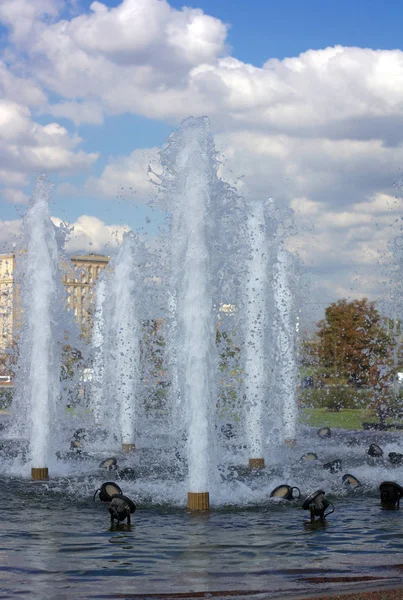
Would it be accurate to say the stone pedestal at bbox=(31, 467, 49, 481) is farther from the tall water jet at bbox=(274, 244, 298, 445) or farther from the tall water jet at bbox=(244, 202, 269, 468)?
the tall water jet at bbox=(274, 244, 298, 445)

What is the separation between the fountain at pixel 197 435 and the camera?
11.6 meters

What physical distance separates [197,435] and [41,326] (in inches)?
225

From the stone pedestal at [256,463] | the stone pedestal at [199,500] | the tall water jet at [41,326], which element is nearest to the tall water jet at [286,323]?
the stone pedestal at [256,463]

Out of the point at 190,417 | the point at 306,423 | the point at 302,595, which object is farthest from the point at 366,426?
the point at 302,595

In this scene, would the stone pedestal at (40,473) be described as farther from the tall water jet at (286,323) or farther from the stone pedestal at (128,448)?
the tall water jet at (286,323)

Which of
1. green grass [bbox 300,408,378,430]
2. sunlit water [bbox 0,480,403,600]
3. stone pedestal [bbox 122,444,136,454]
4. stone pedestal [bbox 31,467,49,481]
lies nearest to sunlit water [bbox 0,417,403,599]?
sunlit water [bbox 0,480,403,600]

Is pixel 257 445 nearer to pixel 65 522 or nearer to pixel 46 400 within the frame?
pixel 46 400

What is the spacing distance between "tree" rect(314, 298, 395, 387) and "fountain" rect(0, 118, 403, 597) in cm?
1910

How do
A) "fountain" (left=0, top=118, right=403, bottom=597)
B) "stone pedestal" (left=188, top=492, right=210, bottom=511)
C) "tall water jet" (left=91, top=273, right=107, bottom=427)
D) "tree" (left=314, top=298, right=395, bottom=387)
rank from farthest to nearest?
"tree" (left=314, top=298, right=395, bottom=387) → "tall water jet" (left=91, top=273, right=107, bottom=427) → "stone pedestal" (left=188, top=492, right=210, bottom=511) → "fountain" (left=0, top=118, right=403, bottom=597)

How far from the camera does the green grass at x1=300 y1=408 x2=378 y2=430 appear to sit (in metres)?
34.8

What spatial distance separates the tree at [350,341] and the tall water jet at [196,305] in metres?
32.5

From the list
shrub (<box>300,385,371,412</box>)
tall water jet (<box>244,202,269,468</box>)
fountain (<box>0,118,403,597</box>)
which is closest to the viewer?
fountain (<box>0,118,403,597</box>)

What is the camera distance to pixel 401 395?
134ft

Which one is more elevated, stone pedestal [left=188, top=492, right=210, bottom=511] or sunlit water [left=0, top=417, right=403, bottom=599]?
stone pedestal [left=188, top=492, right=210, bottom=511]
